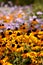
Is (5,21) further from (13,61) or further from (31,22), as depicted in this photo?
(13,61)

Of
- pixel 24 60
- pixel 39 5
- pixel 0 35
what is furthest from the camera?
pixel 39 5

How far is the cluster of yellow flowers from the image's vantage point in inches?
175

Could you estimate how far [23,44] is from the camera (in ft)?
15.7

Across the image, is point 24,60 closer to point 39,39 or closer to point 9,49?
point 9,49

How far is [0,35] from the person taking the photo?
5.41m

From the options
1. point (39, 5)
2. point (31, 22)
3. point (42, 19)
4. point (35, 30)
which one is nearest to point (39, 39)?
point (35, 30)

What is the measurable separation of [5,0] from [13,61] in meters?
5.42

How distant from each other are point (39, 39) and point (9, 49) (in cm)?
70

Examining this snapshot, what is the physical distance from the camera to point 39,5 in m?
8.06

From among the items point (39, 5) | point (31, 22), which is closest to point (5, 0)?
point (39, 5)

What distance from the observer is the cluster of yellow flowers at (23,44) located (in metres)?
4.45

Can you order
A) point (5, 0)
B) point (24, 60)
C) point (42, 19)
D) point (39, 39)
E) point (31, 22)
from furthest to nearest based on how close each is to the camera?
point (5, 0) → point (42, 19) → point (31, 22) → point (39, 39) → point (24, 60)

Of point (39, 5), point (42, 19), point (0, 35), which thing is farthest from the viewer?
point (39, 5)

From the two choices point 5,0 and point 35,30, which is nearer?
point 35,30
